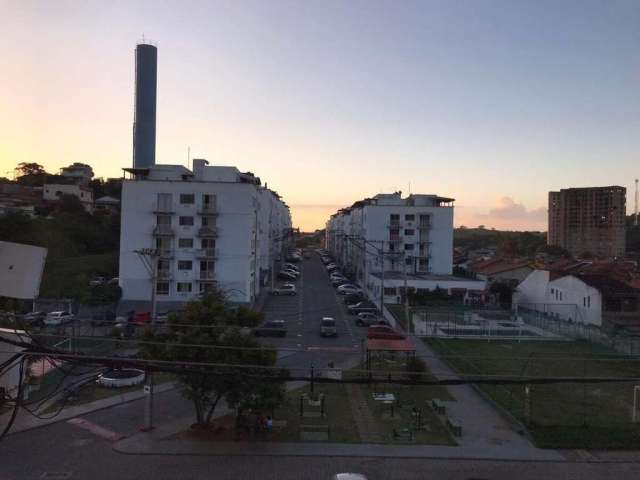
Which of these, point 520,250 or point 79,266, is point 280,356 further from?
point 520,250

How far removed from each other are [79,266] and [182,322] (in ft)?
94.7

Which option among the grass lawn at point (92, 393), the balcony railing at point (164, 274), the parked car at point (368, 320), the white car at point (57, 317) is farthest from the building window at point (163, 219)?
the grass lawn at point (92, 393)

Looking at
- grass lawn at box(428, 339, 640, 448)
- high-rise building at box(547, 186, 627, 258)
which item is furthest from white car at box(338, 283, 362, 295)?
high-rise building at box(547, 186, 627, 258)

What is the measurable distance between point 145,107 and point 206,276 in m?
35.1

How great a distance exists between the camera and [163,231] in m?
31.2

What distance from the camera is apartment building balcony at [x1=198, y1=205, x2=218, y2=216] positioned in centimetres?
3155

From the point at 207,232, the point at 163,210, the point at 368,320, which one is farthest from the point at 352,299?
the point at 163,210

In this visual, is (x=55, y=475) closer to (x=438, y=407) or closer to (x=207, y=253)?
(x=438, y=407)

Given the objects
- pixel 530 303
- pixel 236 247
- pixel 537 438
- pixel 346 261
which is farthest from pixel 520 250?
pixel 537 438

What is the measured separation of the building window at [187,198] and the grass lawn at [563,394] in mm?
16385

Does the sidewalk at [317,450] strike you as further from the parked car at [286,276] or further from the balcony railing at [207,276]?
the parked car at [286,276]

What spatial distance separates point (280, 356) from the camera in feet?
69.7

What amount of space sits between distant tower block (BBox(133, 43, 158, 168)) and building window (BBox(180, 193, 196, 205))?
97.2 ft

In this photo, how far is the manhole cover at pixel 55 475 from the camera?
10.3 metres
